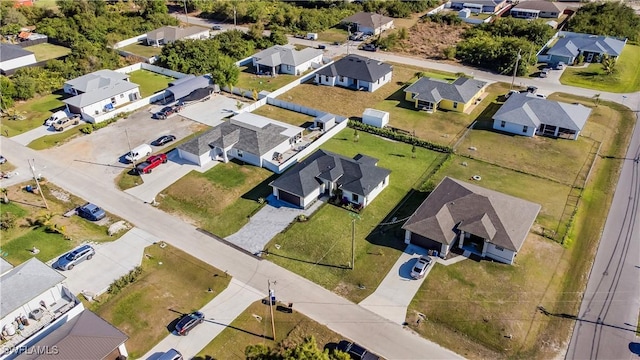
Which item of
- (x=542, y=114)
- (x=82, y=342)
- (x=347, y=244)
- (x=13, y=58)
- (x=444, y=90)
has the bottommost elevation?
(x=347, y=244)

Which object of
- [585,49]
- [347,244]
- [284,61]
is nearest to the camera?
[347,244]

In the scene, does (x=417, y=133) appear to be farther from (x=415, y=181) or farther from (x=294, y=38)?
(x=294, y=38)

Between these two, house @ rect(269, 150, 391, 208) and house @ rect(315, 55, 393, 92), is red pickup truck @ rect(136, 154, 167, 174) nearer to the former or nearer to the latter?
house @ rect(269, 150, 391, 208)

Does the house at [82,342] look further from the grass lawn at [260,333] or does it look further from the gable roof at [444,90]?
the gable roof at [444,90]

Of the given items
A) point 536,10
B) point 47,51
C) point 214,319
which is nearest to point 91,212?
point 214,319

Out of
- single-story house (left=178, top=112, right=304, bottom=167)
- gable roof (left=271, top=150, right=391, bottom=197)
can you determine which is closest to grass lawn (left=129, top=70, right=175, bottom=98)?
single-story house (left=178, top=112, right=304, bottom=167)

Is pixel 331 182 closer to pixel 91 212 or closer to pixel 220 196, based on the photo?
pixel 220 196
